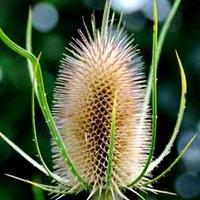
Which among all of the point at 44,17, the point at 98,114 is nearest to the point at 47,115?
the point at 98,114


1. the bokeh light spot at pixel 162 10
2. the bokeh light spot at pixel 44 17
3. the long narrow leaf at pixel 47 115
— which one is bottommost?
the long narrow leaf at pixel 47 115

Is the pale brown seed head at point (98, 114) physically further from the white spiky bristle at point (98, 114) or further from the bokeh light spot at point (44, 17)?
the bokeh light spot at point (44, 17)

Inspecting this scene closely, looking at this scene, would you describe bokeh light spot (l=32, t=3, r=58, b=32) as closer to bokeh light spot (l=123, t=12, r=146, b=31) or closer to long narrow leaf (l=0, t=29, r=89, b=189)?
bokeh light spot (l=123, t=12, r=146, b=31)

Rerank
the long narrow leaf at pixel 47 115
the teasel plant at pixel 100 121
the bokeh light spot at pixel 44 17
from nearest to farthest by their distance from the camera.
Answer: the long narrow leaf at pixel 47 115
the teasel plant at pixel 100 121
the bokeh light spot at pixel 44 17

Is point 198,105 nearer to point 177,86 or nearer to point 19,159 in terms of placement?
point 177,86

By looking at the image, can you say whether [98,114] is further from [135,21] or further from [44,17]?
[135,21]

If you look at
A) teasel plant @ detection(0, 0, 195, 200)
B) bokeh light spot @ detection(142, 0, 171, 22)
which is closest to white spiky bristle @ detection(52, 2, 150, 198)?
teasel plant @ detection(0, 0, 195, 200)

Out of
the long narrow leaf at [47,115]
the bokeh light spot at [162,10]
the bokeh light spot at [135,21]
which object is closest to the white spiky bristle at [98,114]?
the long narrow leaf at [47,115]
